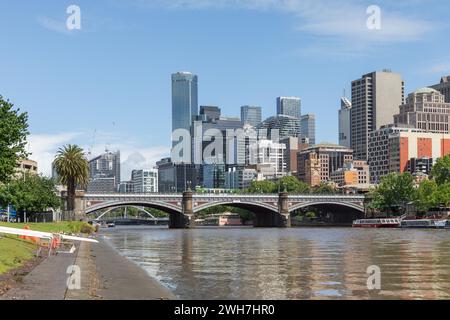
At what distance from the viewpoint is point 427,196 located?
171 meters

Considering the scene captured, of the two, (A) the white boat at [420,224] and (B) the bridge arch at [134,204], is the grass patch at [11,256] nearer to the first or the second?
(A) the white boat at [420,224]

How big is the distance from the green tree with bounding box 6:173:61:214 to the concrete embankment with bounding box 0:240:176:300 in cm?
7645

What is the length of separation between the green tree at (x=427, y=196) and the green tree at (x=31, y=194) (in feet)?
291

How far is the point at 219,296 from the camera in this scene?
26266 mm

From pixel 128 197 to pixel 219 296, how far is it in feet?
488

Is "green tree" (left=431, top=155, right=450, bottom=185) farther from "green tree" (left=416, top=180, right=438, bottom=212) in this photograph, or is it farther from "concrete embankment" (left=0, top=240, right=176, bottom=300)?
"concrete embankment" (left=0, top=240, right=176, bottom=300)

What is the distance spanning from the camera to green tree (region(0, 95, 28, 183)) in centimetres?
5519

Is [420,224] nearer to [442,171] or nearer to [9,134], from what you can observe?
[442,171]

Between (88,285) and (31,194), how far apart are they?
299 feet

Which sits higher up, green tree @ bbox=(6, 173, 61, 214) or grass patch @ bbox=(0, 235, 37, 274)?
green tree @ bbox=(6, 173, 61, 214)

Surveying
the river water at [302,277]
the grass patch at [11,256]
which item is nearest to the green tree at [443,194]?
the river water at [302,277]

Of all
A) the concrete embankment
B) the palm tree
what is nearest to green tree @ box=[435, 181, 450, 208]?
the palm tree

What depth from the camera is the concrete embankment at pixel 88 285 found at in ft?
76.2
